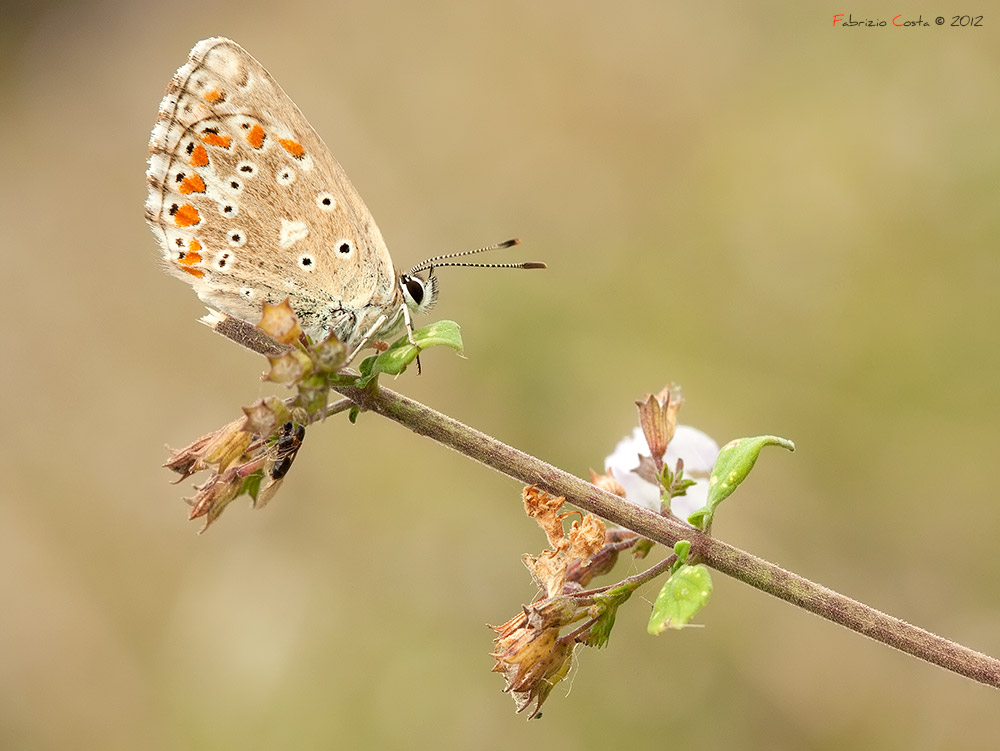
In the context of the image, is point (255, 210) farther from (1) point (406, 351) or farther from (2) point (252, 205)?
(1) point (406, 351)

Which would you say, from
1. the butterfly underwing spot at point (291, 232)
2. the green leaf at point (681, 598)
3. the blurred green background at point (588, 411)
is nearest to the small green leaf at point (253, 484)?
the butterfly underwing spot at point (291, 232)

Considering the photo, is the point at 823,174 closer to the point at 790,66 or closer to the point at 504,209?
the point at 790,66

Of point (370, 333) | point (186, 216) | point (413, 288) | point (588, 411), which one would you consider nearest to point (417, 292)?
point (413, 288)

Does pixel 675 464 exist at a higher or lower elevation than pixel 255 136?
lower

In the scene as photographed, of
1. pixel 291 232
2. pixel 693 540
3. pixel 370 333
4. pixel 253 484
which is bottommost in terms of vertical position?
pixel 693 540

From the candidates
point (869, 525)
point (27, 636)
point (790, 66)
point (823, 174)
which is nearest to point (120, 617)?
point (27, 636)

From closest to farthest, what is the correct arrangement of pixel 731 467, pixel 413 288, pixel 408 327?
pixel 731 467 < pixel 408 327 < pixel 413 288
